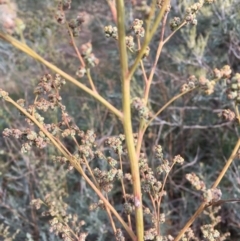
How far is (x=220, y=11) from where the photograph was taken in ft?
8.90

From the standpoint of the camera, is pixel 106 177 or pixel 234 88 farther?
pixel 106 177

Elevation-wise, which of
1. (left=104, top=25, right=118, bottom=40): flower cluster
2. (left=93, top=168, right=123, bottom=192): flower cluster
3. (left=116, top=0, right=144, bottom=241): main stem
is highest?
(left=104, top=25, right=118, bottom=40): flower cluster

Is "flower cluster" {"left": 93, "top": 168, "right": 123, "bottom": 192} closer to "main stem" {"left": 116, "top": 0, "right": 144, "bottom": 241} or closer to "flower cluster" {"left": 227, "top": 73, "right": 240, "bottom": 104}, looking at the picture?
"main stem" {"left": 116, "top": 0, "right": 144, "bottom": 241}

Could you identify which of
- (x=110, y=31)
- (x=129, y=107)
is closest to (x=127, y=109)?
(x=129, y=107)

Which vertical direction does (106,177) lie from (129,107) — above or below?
below

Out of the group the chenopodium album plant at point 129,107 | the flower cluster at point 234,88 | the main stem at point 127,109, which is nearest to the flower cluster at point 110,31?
the chenopodium album plant at point 129,107

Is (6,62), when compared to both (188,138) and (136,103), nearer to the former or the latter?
(188,138)

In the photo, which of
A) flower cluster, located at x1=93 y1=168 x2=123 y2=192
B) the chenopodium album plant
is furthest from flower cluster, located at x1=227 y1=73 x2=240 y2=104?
flower cluster, located at x1=93 y1=168 x2=123 y2=192

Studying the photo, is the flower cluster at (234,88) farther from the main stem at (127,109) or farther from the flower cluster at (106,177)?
the flower cluster at (106,177)

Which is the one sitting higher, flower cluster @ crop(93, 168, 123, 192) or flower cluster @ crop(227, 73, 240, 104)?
flower cluster @ crop(227, 73, 240, 104)

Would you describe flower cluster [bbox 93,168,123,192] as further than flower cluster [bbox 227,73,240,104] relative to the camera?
Yes

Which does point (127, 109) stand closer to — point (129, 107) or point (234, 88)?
point (129, 107)

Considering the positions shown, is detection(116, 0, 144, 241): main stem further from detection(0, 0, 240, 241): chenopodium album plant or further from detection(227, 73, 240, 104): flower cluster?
detection(227, 73, 240, 104): flower cluster

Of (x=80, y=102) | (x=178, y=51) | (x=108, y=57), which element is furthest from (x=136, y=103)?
(x=108, y=57)
